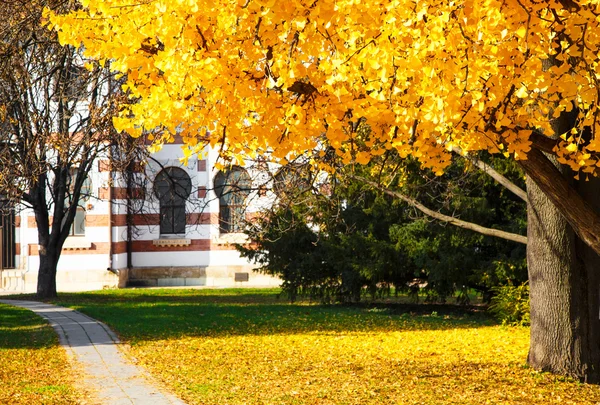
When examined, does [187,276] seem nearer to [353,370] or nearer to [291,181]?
[291,181]

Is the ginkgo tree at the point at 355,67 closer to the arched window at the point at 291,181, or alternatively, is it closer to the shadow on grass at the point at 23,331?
the arched window at the point at 291,181

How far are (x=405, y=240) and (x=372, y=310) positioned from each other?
2.43 meters

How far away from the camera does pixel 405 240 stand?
19.8m

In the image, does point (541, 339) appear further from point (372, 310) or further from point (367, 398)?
point (372, 310)

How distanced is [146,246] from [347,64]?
90.7ft

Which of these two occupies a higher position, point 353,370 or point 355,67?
point 355,67

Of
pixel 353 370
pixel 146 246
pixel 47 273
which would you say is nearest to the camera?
pixel 353 370

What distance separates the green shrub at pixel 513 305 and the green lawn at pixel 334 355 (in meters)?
0.31

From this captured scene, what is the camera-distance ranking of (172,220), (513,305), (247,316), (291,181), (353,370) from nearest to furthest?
(353,370) < (291,181) < (513,305) < (247,316) < (172,220)

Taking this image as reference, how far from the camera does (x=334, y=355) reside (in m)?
12.7

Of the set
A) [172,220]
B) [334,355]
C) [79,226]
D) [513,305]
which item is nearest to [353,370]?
[334,355]

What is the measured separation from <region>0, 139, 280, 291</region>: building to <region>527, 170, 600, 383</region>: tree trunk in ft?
68.9

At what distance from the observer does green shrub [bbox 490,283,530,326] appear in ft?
56.4

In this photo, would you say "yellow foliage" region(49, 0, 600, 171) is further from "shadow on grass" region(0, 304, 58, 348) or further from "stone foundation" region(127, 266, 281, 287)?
"stone foundation" region(127, 266, 281, 287)
